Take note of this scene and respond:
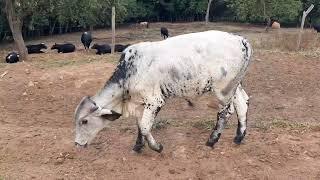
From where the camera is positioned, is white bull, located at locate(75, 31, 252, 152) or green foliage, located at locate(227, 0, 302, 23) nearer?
white bull, located at locate(75, 31, 252, 152)

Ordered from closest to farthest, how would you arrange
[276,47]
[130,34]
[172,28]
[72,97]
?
[72,97], [276,47], [130,34], [172,28]

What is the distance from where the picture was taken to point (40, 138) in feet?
27.7

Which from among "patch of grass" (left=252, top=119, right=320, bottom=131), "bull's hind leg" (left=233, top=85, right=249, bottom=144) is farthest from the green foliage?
"bull's hind leg" (left=233, top=85, right=249, bottom=144)

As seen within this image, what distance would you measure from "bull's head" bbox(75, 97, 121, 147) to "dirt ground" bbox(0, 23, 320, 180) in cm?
49

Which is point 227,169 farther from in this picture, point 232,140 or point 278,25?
point 278,25

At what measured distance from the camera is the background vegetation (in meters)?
22.8

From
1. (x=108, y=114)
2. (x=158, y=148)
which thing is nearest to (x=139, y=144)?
(x=158, y=148)

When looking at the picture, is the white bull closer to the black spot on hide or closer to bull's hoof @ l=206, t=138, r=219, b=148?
the black spot on hide

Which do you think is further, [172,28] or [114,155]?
[172,28]

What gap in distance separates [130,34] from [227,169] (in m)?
25.9

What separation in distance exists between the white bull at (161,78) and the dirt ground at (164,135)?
52cm

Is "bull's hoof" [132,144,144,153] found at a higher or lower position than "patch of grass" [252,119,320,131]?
lower

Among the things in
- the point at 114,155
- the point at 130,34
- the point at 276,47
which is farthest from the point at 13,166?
the point at 130,34

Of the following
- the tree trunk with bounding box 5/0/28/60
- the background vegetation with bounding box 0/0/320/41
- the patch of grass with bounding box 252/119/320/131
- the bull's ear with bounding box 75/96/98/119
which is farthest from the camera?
the background vegetation with bounding box 0/0/320/41
